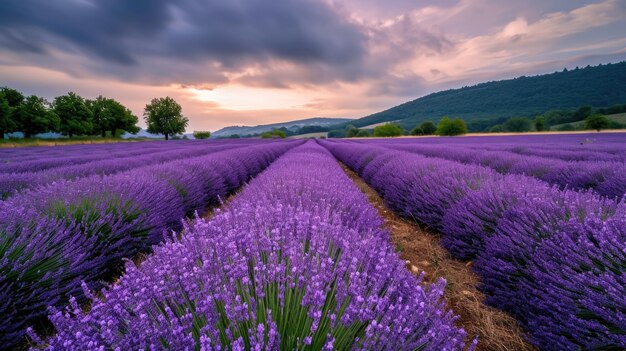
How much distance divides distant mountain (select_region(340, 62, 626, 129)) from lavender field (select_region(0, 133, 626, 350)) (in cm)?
9180

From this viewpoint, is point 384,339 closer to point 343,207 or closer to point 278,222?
point 278,222

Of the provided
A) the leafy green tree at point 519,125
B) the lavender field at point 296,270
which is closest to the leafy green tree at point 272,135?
the leafy green tree at point 519,125

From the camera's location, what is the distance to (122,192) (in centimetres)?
296

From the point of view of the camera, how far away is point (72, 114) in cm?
4097

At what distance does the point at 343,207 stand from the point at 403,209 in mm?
2585

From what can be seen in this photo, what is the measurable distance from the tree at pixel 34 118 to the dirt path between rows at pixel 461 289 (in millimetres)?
46350

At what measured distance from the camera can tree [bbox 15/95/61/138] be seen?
32844 millimetres

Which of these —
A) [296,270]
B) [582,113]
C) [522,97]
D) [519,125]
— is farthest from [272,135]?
[522,97]

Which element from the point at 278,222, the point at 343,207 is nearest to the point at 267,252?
the point at 278,222

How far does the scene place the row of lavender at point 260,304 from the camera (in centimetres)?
82

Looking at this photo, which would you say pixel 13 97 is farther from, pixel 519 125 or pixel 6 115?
pixel 519 125

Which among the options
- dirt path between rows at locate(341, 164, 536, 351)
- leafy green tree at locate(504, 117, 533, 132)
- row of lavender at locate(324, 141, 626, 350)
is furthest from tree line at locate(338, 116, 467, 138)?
row of lavender at locate(324, 141, 626, 350)

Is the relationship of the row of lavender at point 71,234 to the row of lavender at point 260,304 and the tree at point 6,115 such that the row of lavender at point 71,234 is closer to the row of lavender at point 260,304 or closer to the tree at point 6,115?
the row of lavender at point 260,304

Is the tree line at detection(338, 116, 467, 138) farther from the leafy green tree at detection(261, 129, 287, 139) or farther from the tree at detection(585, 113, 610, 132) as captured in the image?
the leafy green tree at detection(261, 129, 287, 139)
